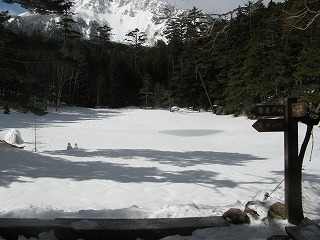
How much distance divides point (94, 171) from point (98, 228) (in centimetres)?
547

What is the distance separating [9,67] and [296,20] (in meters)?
8.28

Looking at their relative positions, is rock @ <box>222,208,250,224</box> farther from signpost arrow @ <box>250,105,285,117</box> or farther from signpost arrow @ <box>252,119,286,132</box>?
signpost arrow @ <box>250,105,285,117</box>

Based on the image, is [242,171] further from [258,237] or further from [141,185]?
[258,237]

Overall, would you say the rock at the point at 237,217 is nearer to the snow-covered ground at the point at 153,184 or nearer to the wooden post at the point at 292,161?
the snow-covered ground at the point at 153,184

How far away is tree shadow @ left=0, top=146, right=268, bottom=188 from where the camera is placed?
24.5 ft

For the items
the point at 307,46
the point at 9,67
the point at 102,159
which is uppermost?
the point at 307,46

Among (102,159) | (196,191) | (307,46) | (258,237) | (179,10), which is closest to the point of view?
(258,237)

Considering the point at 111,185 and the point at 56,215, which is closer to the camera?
the point at 56,215

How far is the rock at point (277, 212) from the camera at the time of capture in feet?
11.6

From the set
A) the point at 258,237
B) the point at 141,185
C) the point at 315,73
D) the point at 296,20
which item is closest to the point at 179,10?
the point at 296,20

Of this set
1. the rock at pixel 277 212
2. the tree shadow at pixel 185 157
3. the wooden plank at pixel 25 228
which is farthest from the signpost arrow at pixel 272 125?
the tree shadow at pixel 185 157

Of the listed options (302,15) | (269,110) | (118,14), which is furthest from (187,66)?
(118,14)

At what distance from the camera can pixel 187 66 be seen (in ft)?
121

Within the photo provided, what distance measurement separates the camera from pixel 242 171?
8.62 m
